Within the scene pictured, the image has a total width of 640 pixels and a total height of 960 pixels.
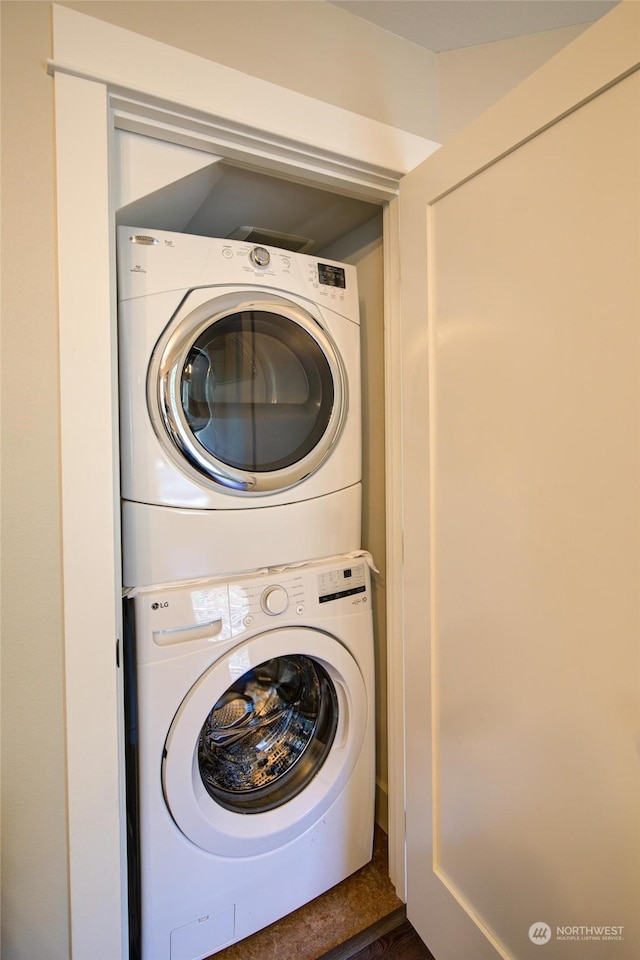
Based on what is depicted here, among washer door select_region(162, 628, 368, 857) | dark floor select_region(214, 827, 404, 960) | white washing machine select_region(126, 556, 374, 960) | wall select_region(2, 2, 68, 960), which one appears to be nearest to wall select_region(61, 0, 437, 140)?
wall select_region(2, 2, 68, 960)

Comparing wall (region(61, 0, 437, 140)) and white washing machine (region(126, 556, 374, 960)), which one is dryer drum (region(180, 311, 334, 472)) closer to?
white washing machine (region(126, 556, 374, 960))

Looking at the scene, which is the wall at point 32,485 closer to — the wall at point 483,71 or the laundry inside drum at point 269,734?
the laundry inside drum at point 269,734

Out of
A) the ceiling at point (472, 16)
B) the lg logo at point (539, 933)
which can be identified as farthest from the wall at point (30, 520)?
the lg logo at point (539, 933)

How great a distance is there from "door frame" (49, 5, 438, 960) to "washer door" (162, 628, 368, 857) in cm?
16

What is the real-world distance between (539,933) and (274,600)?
83 centimetres

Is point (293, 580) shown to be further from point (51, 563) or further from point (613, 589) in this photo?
point (613, 589)

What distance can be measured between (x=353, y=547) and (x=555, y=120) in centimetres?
107

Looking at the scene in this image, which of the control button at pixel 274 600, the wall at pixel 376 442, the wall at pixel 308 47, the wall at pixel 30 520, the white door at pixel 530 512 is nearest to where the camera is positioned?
the white door at pixel 530 512

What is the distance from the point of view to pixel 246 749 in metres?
1.32

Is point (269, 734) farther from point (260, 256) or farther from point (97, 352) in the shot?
point (260, 256)

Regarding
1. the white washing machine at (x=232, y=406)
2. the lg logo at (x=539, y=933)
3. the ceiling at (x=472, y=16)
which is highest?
the ceiling at (x=472, y=16)

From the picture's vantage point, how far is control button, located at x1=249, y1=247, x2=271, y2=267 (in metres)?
1.20

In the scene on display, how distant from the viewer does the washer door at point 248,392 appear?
1.10 metres

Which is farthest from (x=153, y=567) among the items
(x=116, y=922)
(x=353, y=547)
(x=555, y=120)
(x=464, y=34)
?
(x=464, y=34)
